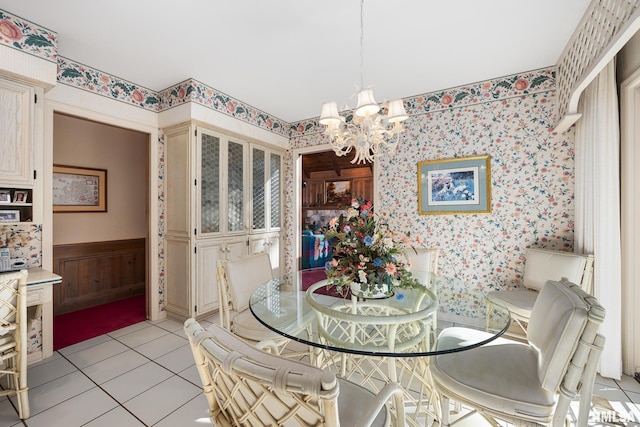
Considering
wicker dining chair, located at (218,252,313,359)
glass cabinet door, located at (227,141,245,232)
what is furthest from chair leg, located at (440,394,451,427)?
glass cabinet door, located at (227,141,245,232)

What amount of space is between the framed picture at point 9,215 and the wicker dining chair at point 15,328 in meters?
0.60

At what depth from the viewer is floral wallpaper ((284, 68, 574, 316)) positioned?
277 cm

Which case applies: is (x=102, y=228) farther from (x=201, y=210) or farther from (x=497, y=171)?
(x=497, y=171)

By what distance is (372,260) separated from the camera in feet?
5.50

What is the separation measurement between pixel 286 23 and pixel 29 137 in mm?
2183

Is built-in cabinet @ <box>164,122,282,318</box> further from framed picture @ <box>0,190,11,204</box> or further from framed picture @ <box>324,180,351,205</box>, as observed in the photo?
framed picture @ <box>324,180,351,205</box>

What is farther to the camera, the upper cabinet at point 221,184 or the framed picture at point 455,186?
the upper cabinet at point 221,184

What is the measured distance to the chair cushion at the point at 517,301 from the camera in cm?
231

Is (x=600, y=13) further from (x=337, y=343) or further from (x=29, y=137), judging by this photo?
(x=29, y=137)

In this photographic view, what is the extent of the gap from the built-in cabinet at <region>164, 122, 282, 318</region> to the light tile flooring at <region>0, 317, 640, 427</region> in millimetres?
675

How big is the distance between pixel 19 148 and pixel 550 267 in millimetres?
4459

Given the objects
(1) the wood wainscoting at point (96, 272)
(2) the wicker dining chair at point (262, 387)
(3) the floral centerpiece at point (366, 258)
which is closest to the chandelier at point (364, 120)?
(3) the floral centerpiece at point (366, 258)

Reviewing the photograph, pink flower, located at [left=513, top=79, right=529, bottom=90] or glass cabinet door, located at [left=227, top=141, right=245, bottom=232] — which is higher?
pink flower, located at [left=513, top=79, right=529, bottom=90]

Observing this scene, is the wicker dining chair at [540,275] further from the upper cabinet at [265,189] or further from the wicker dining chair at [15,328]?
the wicker dining chair at [15,328]
